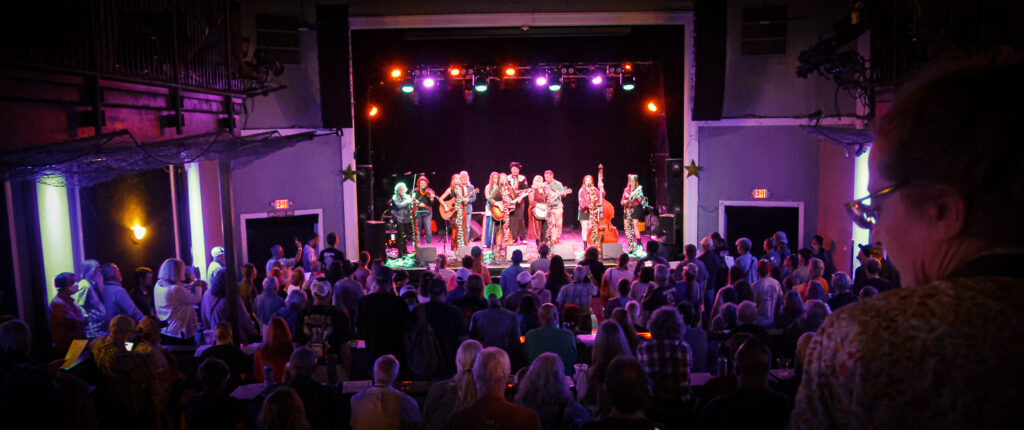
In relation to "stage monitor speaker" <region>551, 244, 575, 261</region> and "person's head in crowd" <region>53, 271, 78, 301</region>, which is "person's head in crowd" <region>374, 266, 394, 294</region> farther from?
"stage monitor speaker" <region>551, 244, 575, 261</region>

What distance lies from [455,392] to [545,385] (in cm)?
56

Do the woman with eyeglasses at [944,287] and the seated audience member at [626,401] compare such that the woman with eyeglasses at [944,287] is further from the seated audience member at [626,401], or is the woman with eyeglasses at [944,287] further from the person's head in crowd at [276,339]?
the person's head in crowd at [276,339]

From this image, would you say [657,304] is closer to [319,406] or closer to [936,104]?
[319,406]

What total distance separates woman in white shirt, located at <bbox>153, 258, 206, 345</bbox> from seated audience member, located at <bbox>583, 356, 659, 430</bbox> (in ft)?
15.1

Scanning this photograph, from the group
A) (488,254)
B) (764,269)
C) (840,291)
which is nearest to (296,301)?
(764,269)

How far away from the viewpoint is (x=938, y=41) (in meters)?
6.79

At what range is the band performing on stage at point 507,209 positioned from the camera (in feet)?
41.3

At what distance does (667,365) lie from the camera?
4176 millimetres

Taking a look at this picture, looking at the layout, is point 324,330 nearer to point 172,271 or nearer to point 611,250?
point 172,271

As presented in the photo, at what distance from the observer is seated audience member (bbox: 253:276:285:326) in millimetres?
6191

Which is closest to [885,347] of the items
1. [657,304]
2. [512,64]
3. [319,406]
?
[319,406]

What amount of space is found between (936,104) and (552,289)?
6.45 m

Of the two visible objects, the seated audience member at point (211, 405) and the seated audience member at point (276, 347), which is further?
the seated audience member at point (276, 347)

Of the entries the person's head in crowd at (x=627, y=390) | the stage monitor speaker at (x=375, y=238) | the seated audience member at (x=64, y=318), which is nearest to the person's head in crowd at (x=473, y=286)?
the person's head in crowd at (x=627, y=390)
